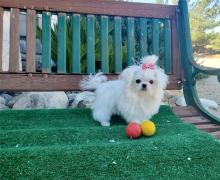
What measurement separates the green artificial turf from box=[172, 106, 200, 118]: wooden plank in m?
0.57

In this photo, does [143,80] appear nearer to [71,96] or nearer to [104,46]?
[104,46]

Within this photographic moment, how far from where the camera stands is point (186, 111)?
228cm

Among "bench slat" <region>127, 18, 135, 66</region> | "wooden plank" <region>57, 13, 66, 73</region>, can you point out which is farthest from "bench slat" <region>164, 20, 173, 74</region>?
"wooden plank" <region>57, 13, 66, 73</region>

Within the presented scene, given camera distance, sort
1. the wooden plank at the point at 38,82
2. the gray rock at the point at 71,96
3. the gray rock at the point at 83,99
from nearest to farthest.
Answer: the wooden plank at the point at 38,82, the gray rock at the point at 83,99, the gray rock at the point at 71,96

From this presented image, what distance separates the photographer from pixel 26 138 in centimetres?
156

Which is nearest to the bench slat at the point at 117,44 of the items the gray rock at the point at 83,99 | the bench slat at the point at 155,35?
the bench slat at the point at 155,35

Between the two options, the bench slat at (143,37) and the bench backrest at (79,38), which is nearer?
the bench backrest at (79,38)

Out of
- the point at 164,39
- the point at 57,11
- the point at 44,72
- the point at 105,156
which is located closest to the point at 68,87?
the point at 44,72

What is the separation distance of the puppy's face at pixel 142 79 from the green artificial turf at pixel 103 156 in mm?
Result: 381

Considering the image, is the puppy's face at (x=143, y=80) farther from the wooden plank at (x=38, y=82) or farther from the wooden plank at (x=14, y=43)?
the wooden plank at (x=14, y=43)

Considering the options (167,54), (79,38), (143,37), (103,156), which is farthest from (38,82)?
(103,156)

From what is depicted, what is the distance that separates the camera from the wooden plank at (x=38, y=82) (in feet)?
7.25

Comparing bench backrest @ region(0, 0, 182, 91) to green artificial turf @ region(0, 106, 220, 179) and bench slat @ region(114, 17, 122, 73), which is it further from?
green artificial turf @ region(0, 106, 220, 179)

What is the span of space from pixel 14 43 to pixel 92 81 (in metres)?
0.57
